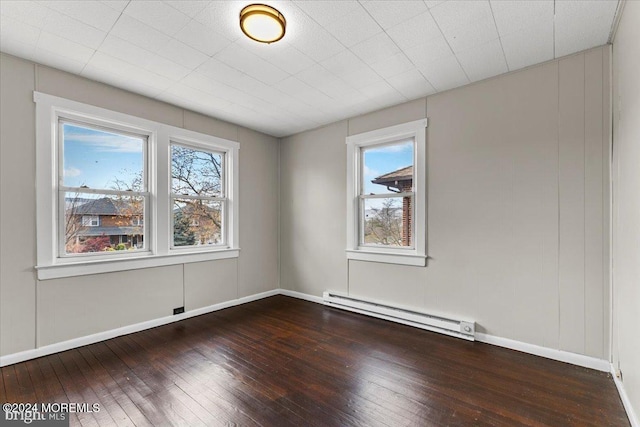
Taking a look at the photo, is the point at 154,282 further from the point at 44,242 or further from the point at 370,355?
the point at 370,355

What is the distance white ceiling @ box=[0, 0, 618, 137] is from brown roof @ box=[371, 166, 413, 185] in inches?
35.8

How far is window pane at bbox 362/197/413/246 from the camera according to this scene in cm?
374

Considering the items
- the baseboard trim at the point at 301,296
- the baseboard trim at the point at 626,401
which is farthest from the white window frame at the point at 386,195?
the baseboard trim at the point at 626,401

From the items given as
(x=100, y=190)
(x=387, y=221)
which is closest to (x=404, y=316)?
(x=387, y=221)

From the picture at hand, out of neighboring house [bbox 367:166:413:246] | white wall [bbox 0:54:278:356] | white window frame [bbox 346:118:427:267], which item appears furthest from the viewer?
neighboring house [bbox 367:166:413:246]

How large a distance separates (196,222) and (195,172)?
71 centimetres

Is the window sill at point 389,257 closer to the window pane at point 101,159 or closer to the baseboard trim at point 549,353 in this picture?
the baseboard trim at point 549,353

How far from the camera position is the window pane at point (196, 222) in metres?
3.86

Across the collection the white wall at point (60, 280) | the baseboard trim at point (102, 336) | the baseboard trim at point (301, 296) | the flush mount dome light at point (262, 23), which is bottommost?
the baseboard trim at point (301, 296)

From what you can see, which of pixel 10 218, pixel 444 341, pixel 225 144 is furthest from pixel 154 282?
pixel 444 341

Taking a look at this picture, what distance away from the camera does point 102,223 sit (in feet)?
10.5

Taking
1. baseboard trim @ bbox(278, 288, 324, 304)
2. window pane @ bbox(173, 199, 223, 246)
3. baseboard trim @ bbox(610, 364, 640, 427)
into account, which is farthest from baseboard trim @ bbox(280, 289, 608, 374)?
window pane @ bbox(173, 199, 223, 246)

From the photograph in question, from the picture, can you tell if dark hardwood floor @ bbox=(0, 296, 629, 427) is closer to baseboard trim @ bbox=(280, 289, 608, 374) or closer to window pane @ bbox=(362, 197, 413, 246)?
baseboard trim @ bbox=(280, 289, 608, 374)

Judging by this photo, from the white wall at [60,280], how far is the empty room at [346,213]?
0.02 m
